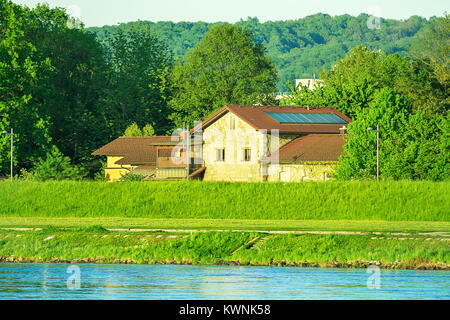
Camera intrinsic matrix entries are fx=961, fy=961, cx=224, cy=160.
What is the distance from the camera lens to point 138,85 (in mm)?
122688

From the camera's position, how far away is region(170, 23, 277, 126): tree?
402ft

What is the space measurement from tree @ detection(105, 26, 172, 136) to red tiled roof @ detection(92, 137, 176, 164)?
11.7m

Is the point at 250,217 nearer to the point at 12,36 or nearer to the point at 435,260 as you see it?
the point at 435,260

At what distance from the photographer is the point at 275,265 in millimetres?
39625

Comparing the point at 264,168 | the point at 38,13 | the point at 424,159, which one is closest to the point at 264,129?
the point at 264,168

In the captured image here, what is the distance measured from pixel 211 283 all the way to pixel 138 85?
91562 millimetres

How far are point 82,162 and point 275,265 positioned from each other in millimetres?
72728

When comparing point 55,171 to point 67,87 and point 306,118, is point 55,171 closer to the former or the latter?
point 306,118

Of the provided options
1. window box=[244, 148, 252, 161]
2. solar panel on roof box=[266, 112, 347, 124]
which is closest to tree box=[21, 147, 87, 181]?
window box=[244, 148, 252, 161]

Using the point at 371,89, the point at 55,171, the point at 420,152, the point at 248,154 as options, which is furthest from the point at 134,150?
the point at 420,152

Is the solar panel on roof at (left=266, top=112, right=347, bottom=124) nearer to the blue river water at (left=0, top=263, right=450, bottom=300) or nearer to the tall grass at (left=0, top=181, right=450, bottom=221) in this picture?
the tall grass at (left=0, top=181, right=450, bottom=221)

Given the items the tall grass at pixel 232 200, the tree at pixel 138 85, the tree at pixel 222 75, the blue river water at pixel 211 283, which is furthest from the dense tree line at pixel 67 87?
the blue river water at pixel 211 283

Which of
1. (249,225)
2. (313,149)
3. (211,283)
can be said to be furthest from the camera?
(313,149)
